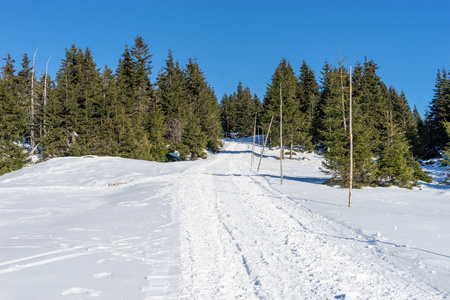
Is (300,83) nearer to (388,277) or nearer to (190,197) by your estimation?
(190,197)

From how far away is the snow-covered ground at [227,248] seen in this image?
443cm

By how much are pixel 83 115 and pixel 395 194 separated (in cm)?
3786

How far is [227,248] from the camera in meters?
6.33

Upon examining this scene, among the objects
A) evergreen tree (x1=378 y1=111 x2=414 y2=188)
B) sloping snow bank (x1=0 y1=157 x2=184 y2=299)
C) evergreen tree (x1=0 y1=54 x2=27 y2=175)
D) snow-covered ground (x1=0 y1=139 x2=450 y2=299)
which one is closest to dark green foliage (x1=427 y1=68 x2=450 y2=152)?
evergreen tree (x1=378 y1=111 x2=414 y2=188)

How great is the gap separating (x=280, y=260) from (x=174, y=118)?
4521 cm

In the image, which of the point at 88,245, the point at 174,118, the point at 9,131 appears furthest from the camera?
the point at 174,118

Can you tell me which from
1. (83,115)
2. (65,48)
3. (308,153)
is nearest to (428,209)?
(308,153)

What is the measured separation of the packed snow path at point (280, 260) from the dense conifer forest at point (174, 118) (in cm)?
1016

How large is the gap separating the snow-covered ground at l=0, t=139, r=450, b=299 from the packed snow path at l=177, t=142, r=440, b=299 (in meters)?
0.03

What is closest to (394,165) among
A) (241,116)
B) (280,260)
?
(280,260)

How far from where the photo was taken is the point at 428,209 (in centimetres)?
1096

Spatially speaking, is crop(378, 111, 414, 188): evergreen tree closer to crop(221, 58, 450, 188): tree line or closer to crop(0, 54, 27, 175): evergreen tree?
crop(221, 58, 450, 188): tree line

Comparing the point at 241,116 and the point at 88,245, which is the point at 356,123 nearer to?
the point at 88,245

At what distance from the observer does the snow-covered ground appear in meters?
4.43
